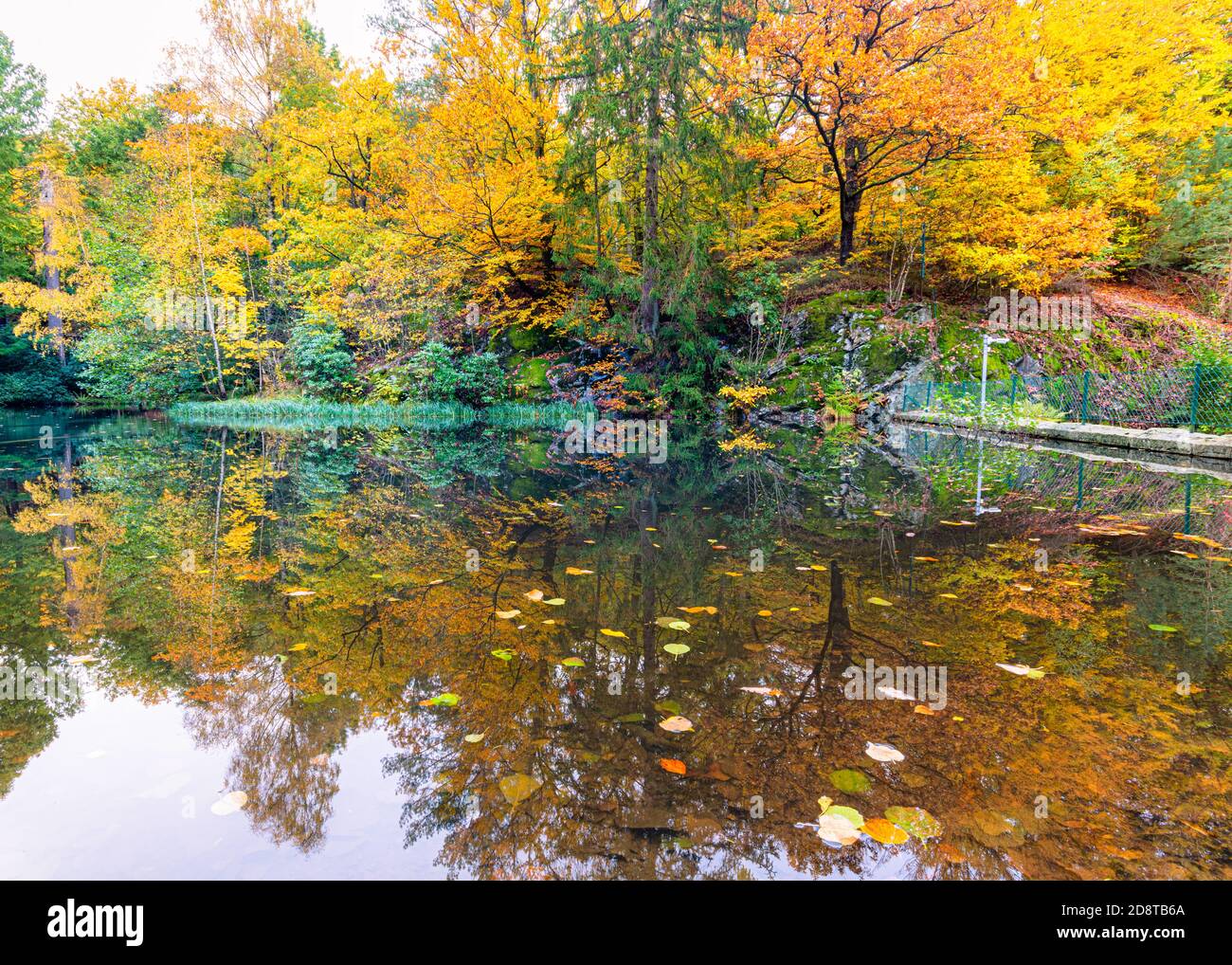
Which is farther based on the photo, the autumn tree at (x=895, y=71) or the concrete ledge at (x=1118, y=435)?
the autumn tree at (x=895, y=71)

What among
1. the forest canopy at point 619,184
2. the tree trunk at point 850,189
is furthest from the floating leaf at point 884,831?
the tree trunk at point 850,189

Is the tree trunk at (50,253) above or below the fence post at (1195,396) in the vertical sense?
above

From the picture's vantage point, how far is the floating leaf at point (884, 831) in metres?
1.75

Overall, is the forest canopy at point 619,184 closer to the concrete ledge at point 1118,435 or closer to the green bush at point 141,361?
the green bush at point 141,361

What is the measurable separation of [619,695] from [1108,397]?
15.8m

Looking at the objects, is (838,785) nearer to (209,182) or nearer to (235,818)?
(235,818)

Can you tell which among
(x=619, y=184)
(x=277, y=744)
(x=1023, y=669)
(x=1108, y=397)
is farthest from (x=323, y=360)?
(x=1108, y=397)

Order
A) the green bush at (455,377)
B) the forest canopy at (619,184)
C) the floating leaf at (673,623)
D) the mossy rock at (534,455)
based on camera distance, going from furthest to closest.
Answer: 1. the green bush at (455,377)
2. the forest canopy at (619,184)
3. the mossy rock at (534,455)
4. the floating leaf at (673,623)

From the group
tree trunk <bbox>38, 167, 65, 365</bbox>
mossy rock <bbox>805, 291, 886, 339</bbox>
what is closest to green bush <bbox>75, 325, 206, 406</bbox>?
tree trunk <bbox>38, 167, 65, 365</bbox>

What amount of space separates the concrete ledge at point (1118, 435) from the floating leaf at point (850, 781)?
11087mm

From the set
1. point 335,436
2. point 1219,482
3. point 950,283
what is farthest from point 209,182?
point 1219,482

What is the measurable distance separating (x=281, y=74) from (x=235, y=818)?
29.7 metres

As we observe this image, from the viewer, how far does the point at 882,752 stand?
217 cm
